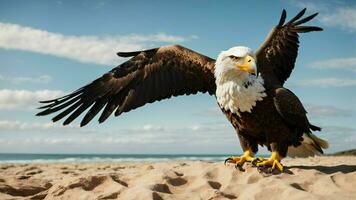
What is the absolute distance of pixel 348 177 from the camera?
13.2ft

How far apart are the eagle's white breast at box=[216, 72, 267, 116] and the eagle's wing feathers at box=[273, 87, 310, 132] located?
7.1 inches

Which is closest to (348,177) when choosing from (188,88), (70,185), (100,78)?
(188,88)

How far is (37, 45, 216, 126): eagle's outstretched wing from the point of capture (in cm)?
516

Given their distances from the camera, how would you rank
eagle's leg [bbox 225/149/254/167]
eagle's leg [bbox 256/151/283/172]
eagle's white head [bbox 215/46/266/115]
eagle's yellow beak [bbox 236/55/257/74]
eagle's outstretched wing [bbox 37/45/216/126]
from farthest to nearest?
eagle's outstretched wing [bbox 37/45/216/126] < eagle's leg [bbox 225/149/254/167] < eagle's leg [bbox 256/151/283/172] < eagle's white head [bbox 215/46/266/115] < eagle's yellow beak [bbox 236/55/257/74]

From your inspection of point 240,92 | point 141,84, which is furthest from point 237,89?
point 141,84

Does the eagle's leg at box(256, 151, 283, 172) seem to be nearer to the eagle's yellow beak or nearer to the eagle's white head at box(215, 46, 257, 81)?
the eagle's white head at box(215, 46, 257, 81)

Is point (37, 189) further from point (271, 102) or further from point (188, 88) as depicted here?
point (271, 102)

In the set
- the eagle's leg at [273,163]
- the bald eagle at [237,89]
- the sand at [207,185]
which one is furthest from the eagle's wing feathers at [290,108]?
the sand at [207,185]

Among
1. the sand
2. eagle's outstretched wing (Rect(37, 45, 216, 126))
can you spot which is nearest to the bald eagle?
eagle's outstretched wing (Rect(37, 45, 216, 126))

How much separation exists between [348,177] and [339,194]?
0.68 metres

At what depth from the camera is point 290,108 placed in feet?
14.6

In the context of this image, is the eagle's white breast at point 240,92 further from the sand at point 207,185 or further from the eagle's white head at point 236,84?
the sand at point 207,185

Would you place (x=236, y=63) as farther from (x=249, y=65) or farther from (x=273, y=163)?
(x=273, y=163)

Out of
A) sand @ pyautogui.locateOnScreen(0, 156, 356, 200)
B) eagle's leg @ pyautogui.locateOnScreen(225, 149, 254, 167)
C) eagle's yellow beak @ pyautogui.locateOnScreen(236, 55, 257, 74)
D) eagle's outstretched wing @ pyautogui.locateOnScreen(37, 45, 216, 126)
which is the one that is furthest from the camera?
eagle's outstretched wing @ pyautogui.locateOnScreen(37, 45, 216, 126)
